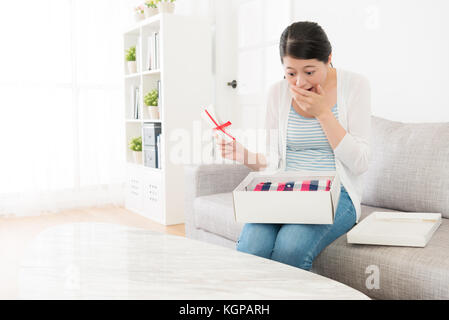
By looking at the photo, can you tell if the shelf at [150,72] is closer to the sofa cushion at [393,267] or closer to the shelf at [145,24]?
the shelf at [145,24]

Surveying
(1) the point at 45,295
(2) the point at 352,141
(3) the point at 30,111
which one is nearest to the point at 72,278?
(1) the point at 45,295

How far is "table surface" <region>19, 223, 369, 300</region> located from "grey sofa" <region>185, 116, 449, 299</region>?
0.33m

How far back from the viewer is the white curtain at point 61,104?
328 centimetres

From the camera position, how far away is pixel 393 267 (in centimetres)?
120

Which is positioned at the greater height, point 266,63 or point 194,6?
point 194,6

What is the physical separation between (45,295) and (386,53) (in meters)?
1.88

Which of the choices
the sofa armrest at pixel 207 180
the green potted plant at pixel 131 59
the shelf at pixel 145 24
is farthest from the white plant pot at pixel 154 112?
the sofa armrest at pixel 207 180

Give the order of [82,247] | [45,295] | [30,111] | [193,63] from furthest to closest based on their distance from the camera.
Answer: [30,111]
[193,63]
[82,247]
[45,295]

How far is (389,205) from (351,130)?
0.46 m

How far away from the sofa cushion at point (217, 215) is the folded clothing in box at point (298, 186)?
40cm

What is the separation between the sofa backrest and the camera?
160cm

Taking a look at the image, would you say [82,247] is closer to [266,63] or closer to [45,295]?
[45,295]

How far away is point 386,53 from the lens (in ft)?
7.18

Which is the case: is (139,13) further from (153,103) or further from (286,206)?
(286,206)
